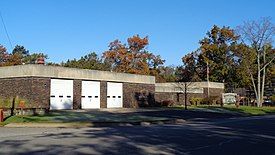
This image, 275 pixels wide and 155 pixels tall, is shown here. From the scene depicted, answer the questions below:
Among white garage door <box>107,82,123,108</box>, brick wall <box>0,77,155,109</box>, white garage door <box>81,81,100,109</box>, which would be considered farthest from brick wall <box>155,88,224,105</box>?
white garage door <box>81,81,100,109</box>

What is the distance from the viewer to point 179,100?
6238 cm

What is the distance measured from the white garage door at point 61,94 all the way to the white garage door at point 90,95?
200cm

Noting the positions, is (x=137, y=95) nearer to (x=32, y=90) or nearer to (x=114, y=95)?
(x=114, y=95)

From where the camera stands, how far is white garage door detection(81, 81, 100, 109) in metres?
45.3

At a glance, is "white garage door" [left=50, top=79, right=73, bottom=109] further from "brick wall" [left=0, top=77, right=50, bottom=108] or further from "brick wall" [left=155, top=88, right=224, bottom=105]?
"brick wall" [left=155, top=88, right=224, bottom=105]

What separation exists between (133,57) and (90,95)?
128ft

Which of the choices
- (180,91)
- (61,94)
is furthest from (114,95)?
(180,91)

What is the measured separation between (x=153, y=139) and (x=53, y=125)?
11713 mm

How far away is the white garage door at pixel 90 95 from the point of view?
45253mm

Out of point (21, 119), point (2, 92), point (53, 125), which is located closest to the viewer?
point (53, 125)

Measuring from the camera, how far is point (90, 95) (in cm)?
4612

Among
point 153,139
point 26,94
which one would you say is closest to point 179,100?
point 26,94

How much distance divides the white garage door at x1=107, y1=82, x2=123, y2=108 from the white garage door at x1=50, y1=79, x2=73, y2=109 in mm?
6280

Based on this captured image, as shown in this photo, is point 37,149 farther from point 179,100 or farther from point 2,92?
point 179,100
